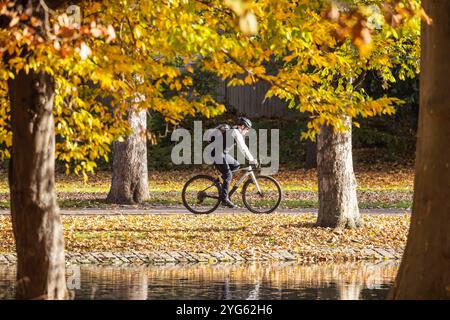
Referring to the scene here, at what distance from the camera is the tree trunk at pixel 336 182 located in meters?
16.3

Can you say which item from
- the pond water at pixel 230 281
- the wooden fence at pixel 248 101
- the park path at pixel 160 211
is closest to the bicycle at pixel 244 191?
the park path at pixel 160 211

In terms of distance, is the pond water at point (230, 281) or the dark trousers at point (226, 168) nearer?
the pond water at point (230, 281)

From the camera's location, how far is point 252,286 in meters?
11.8

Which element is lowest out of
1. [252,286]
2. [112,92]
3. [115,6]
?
[252,286]

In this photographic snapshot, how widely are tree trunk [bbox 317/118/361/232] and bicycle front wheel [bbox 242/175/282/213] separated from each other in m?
2.31

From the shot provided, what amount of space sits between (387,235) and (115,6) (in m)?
7.42

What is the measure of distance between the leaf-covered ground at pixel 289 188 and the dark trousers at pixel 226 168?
8.18 feet

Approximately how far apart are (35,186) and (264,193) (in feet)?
32.7

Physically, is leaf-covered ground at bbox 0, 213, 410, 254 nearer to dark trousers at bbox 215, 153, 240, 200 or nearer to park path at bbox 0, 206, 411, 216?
dark trousers at bbox 215, 153, 240, 200

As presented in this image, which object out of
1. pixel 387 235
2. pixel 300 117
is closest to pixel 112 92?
pixel 387 235

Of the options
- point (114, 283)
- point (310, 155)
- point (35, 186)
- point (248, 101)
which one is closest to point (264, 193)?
point (114, 283)

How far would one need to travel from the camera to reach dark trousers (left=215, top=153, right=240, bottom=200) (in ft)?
61.6

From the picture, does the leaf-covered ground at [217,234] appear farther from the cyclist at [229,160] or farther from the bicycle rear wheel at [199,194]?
the cyclist at [229,160]
